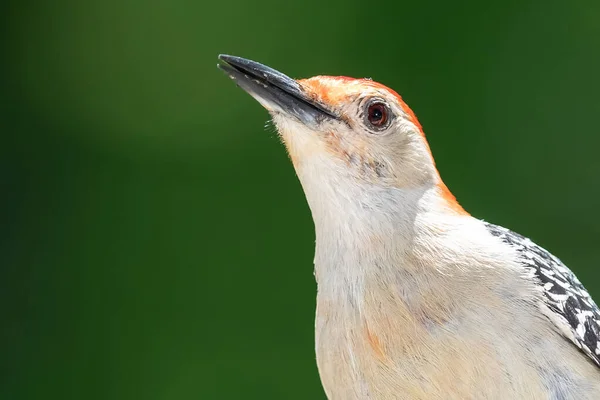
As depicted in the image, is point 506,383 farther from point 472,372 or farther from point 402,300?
point 402,300

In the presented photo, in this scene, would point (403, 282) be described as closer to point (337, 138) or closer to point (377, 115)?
point (337, 138)

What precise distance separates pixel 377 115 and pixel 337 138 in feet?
0.89

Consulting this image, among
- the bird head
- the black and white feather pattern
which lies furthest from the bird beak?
the black and white feather pattern

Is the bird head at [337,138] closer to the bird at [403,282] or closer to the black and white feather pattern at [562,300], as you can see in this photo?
the bird at [403,282]

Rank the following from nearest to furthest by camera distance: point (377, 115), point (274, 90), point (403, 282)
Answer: point (403, 282) < point (274, 90) < point (377, 115)

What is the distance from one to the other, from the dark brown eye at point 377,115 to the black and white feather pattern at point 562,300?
62 cm

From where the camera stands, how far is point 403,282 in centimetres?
326


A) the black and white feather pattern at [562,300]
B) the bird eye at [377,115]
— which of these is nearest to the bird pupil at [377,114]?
the bird eye at [377,115]

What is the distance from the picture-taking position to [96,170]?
7.02 metres

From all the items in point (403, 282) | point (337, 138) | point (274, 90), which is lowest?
Result: point (403, 282)

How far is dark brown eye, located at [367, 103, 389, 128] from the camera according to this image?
11.8 feet

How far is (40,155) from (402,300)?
468 cm

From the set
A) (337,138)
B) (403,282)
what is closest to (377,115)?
(337,138)

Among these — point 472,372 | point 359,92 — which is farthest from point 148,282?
point 472,372
